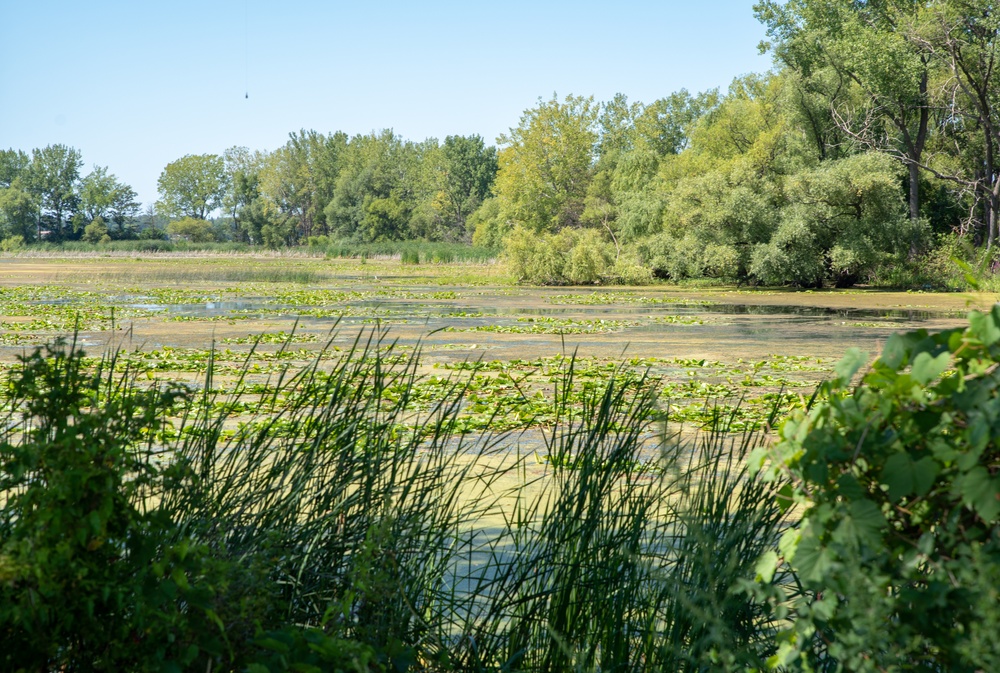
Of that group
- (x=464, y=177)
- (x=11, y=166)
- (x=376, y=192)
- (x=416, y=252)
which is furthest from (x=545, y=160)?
(x=11, y=166)

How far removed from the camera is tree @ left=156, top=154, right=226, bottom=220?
115 m

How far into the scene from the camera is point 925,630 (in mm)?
1608

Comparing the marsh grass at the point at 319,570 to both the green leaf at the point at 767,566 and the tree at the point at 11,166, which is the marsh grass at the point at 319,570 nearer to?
the green leaf at the point at 767,566

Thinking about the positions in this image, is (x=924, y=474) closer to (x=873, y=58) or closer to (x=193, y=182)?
(x=873, y=58)

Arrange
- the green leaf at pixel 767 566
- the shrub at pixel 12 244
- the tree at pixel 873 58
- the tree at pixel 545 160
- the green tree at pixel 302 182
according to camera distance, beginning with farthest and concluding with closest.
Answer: the green tree at pixel 302 182 < the shrub at pixel 12 244 < the tree at pixel 545 160 < the tree at pixel 873 58 < the green leaf at pixel 767 566

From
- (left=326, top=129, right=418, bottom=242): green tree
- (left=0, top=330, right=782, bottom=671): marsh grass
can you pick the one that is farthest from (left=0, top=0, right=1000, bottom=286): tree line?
(left=326, top=129, right=418, bottom=242): green tree

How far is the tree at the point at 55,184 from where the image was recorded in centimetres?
9156

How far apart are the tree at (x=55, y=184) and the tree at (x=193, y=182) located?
20313 millimetres

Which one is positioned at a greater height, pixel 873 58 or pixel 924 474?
pixel 873 58

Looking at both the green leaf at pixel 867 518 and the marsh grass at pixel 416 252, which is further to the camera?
the marsh grass at pixel 416 252

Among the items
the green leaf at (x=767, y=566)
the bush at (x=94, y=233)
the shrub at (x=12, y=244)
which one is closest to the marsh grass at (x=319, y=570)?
the green leaf at (x=767, y=566)

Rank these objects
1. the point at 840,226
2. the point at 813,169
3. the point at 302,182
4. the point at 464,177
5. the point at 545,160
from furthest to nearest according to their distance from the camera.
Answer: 1. the point at 302,182
2. the point at 464,177
3. the point at 545,160
4. the point at 813,169
5. the point at 840,226

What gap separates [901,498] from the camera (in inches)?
63.0

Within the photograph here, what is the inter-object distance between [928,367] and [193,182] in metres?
121
